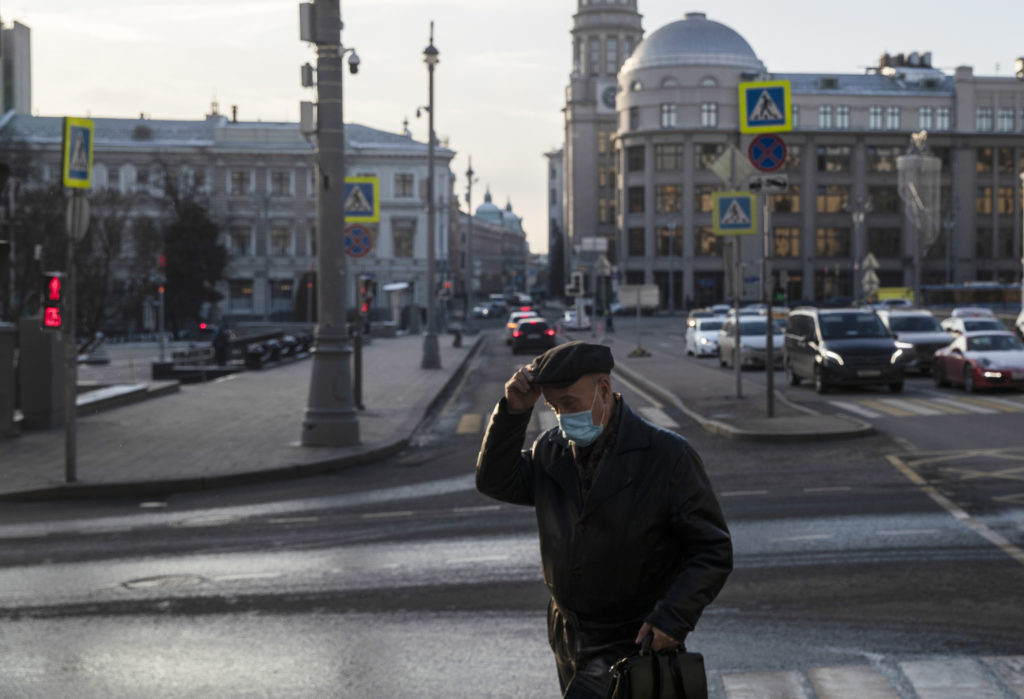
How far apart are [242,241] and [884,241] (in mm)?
52959

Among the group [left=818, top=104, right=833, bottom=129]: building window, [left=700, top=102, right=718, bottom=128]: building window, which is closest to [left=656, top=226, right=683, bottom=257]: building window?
[left=700, top=102, right=718, bottom=128]: building window

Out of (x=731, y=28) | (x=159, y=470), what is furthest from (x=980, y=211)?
(x=159, y=470)

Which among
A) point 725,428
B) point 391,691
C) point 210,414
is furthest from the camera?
point 210,414

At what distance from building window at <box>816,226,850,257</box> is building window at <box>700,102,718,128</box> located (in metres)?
12.8

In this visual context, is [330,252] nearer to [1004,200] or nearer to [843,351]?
[843,351]

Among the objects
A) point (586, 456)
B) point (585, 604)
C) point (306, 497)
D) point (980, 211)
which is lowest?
point (306, 497)

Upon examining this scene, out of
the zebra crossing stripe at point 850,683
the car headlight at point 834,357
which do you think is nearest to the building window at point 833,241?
the car headlight at point 834,357

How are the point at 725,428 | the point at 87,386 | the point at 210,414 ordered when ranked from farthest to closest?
the point at 87,386 → the point at 210,414 → the point at 725,428

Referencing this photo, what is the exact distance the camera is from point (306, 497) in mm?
13211

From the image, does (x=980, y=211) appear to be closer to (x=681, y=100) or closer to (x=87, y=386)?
(x=681, y=100)

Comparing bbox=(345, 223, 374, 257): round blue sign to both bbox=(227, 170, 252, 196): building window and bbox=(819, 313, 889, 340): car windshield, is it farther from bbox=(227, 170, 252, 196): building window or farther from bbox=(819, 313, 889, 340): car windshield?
bbox=(227, 170, 252, 196): building window

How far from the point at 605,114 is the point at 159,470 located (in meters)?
121

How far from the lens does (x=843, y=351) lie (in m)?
25.1

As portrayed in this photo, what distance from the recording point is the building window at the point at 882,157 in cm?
10644
